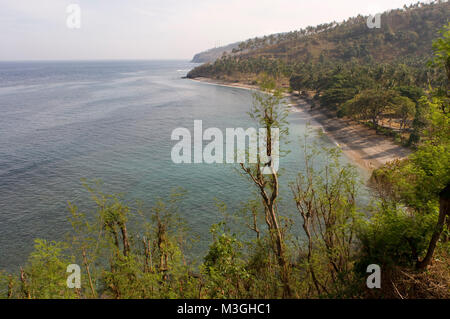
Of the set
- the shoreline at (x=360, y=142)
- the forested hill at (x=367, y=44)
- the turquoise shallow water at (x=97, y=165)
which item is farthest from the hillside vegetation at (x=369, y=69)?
the turquoise shallow water at (x=97, y=165)

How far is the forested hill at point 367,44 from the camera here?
151m

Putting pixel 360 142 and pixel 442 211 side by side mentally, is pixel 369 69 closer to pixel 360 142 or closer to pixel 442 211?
pixel 360 142

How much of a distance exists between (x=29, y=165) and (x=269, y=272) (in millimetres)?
42908

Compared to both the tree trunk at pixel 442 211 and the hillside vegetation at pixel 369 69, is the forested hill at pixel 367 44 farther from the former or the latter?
the tree trunk at pixel 442 211

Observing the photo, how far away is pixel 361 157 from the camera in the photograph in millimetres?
46781

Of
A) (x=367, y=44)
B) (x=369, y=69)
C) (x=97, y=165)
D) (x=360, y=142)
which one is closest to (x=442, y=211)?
(x=97, y=165)

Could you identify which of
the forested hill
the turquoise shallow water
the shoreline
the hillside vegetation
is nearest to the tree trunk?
the turquoise shallow water

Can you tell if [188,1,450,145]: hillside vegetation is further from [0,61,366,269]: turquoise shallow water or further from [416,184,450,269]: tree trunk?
[416,184,450,269]: tree trunk

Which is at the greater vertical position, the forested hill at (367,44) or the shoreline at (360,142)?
the forested hill at (367,44)

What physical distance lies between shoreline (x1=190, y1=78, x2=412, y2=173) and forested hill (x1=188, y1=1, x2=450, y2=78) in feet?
214

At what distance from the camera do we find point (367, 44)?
162375 millimetres

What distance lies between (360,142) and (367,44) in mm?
136295

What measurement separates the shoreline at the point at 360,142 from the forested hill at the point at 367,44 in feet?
214

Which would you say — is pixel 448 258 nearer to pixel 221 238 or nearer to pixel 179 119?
pixel 221 238
